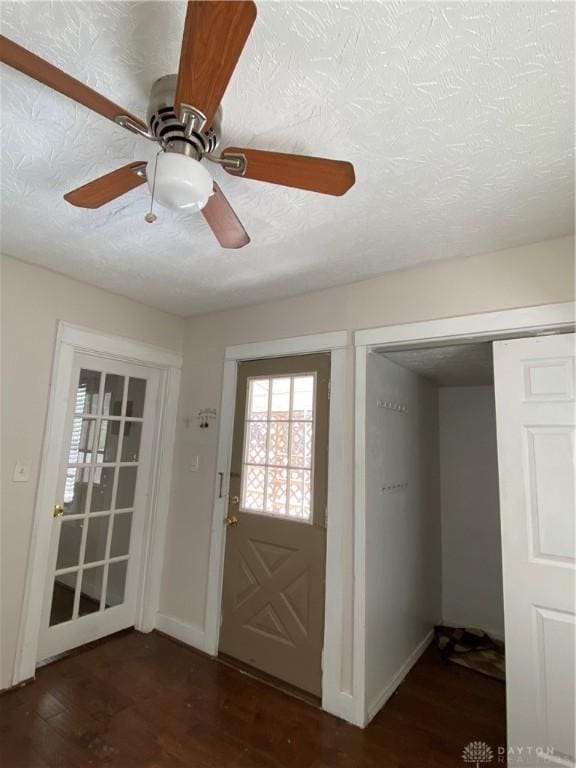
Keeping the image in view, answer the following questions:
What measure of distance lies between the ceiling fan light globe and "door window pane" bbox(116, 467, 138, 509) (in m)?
2.42

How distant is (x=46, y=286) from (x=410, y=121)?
2.31 metres

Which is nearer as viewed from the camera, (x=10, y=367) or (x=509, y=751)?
(x=509, y=751)

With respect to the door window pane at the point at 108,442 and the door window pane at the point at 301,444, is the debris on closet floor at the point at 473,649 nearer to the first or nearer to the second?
the door window pane at the point at 301,444

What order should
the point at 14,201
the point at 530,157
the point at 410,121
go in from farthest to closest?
the point at 14,201
the point at 530,157
the point at 410,121

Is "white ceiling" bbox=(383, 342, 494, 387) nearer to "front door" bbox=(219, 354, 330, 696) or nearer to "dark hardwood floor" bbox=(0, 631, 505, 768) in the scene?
"front door" bbox=(219, 354, 330, 696)

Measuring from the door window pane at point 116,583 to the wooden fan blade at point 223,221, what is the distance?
259cm

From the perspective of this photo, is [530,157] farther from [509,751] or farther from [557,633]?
[509,751]

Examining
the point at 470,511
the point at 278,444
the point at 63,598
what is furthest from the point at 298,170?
the point at 470,511

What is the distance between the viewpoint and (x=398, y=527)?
2.61 metres

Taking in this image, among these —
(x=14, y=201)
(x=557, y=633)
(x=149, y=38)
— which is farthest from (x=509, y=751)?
(x=14, y=201)

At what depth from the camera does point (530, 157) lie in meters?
1.34

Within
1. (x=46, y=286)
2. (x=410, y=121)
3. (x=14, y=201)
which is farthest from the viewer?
(x=46, y=286)

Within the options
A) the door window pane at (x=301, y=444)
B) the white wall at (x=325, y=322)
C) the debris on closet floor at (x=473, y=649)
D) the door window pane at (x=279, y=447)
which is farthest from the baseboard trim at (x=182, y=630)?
the debris on closet floor at (x=473, y=649)

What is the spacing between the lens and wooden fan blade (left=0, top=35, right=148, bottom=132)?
2.64 feet
